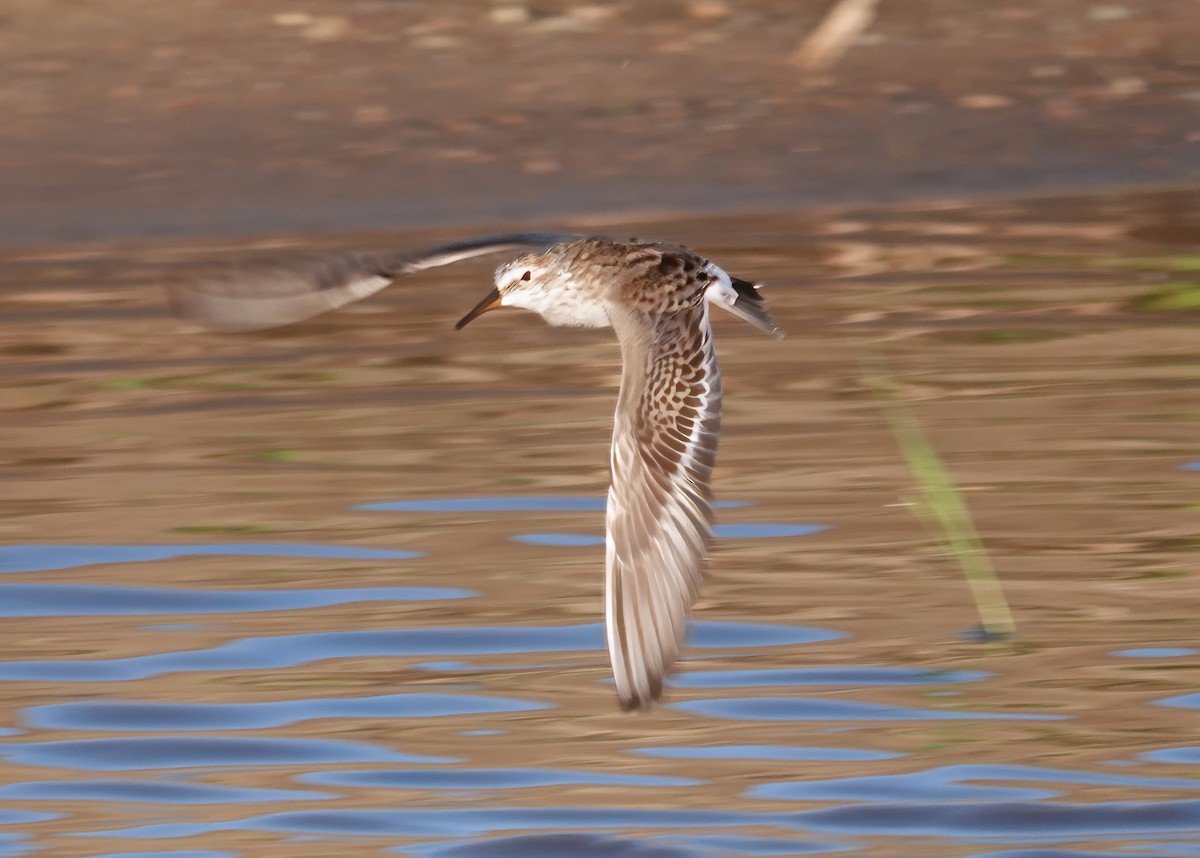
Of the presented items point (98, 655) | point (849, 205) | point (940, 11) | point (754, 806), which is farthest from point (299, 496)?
point (940, 11)

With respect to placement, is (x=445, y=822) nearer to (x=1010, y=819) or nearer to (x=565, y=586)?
(x=1010, y=819)

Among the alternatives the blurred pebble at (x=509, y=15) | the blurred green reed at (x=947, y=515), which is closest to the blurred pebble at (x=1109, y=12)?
the blurred pebble at (x=509, y=15)

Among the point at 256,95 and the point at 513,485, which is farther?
the point at 256,95

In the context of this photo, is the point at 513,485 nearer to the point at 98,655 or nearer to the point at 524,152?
the point at 98,655

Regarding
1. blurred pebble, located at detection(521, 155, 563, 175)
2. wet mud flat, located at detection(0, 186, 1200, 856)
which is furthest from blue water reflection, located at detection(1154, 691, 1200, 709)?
blurred pebble, located at detection(521, 155, 563, 175)

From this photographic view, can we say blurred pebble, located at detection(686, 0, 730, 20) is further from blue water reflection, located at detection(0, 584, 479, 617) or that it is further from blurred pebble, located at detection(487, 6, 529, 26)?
blue water reflection, located at detection(0, 584, 479, 617)

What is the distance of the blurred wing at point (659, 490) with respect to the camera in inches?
193

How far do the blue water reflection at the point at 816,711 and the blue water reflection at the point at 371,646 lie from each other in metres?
0.41

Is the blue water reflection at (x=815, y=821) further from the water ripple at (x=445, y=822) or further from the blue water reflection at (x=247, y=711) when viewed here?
the blue water reflection at (x=247, y=711)

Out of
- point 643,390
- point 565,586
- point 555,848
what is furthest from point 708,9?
point 555,848

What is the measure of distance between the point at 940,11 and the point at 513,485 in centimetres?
835

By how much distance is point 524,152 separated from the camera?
1306 cm

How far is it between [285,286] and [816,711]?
1.48 metres

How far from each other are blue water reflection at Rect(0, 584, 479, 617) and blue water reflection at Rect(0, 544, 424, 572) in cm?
25
